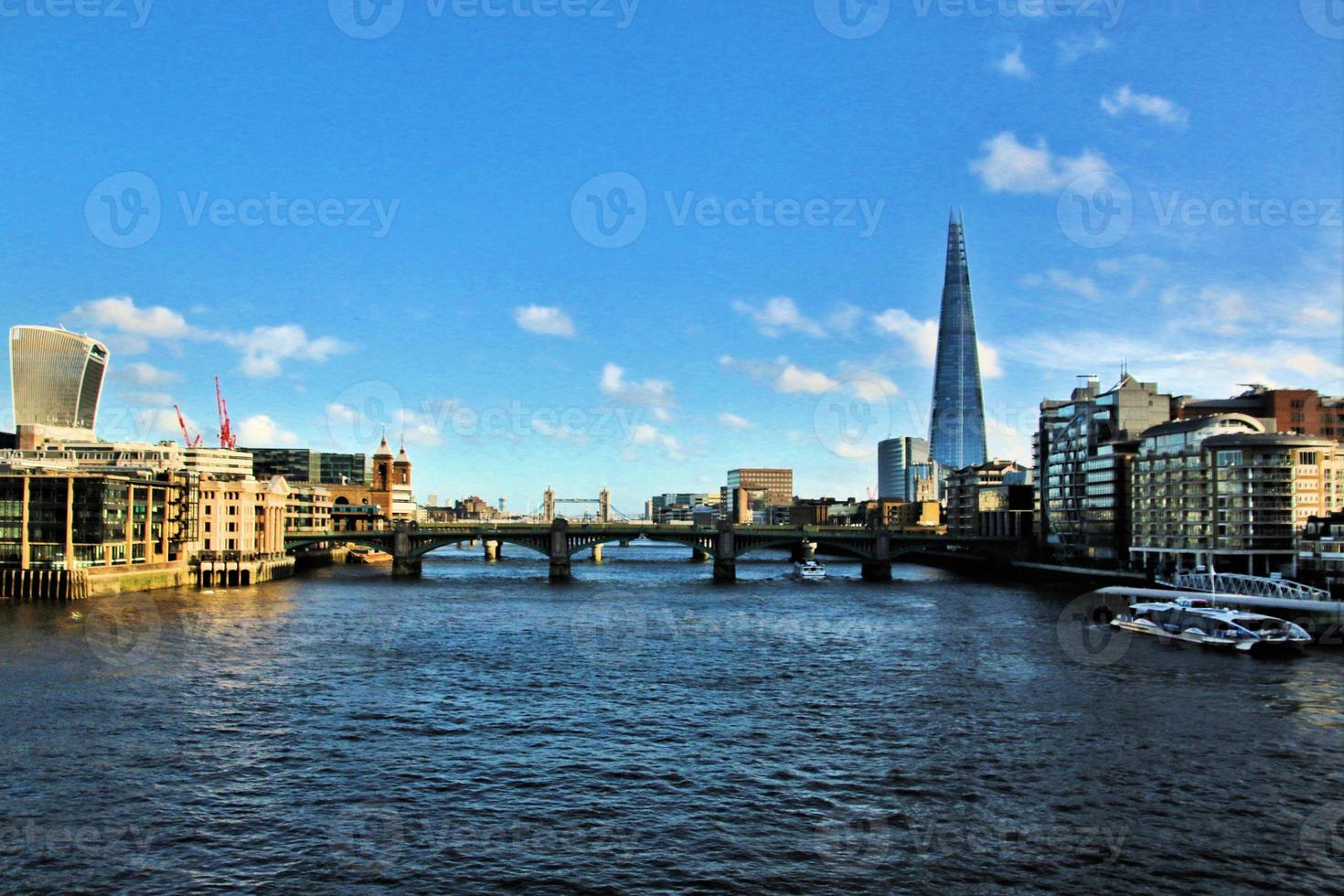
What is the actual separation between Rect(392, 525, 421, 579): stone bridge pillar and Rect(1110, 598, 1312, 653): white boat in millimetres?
108291

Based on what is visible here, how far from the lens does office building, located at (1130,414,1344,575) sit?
120 metres

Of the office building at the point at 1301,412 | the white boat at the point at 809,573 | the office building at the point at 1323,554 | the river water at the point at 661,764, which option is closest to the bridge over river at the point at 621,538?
the white boat at the point at 809,573

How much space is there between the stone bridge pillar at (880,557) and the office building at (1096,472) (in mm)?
27840

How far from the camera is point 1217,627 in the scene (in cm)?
7969

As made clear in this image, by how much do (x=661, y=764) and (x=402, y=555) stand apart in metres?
126

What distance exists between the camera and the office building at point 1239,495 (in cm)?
12025

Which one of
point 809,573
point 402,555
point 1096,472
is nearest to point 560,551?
point 402,555

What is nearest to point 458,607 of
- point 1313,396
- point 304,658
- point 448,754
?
point 304,658

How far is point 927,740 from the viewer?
153 feet

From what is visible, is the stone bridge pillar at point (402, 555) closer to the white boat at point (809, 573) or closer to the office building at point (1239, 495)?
the white boat at point (809, 573)

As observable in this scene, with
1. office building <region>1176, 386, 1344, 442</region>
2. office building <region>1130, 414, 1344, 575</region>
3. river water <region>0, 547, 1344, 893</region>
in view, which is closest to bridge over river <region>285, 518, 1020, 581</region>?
office building <region>1130, 414, 1344, 575</region>

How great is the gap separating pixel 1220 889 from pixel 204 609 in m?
96.7

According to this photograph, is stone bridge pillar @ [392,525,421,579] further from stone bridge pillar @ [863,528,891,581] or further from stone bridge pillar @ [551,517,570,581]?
stone bridge pillar @ [863,528,891,581]

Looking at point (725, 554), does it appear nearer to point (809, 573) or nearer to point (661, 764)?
point (809, 573)
